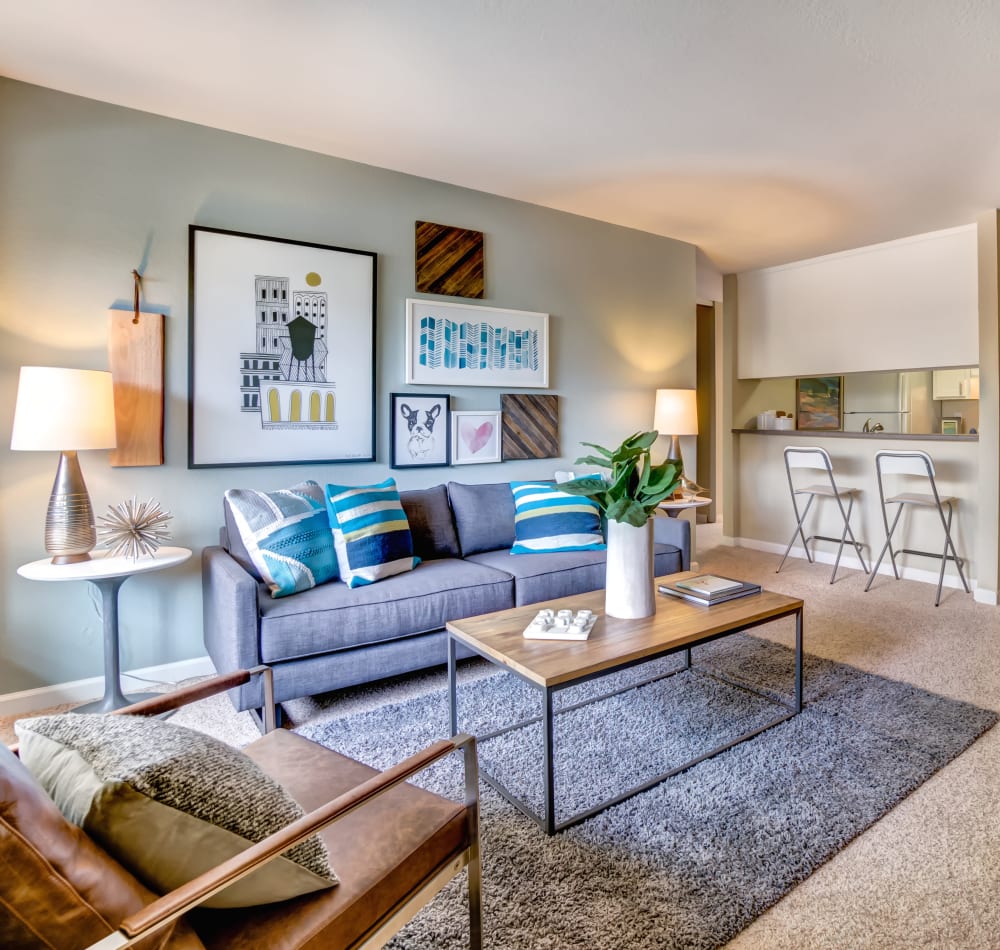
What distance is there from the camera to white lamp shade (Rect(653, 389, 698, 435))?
4.49m

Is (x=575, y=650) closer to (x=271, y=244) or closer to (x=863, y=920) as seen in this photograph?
(x=863, y=920)

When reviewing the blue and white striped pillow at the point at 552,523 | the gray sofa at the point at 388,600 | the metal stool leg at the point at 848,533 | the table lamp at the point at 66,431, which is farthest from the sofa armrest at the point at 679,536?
the table lamp at the point at 66,431

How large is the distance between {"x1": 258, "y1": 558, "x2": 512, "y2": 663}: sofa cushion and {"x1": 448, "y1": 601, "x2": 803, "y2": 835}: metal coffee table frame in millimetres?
451

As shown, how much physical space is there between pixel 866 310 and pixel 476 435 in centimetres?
336

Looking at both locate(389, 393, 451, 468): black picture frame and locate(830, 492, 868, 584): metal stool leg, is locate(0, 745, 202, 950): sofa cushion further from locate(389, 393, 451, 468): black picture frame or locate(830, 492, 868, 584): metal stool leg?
locate(830, 492, 868, 584): metal stool leg

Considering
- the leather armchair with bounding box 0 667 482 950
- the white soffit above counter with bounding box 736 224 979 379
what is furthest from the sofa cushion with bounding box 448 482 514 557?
the white soffit above counter with bounding box 736 224 979 379

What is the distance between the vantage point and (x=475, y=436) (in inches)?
151

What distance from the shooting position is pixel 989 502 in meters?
4.04

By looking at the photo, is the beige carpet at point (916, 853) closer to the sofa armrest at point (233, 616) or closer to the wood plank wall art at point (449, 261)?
the sofa armrest at point (233, 616)

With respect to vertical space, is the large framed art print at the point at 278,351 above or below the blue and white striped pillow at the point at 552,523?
above

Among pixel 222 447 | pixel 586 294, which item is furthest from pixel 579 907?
pixel 586 294

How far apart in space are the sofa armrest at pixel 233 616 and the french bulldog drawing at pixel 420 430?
1.29 metres

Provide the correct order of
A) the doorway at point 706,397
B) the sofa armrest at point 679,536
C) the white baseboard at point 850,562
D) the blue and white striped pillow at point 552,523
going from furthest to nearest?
the doorway at point 706,397
the white baseboard at point 850,562
the sofa armrest at point 679,536
the blue and white striped pillow at point 552,523

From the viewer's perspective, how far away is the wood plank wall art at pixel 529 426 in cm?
395
